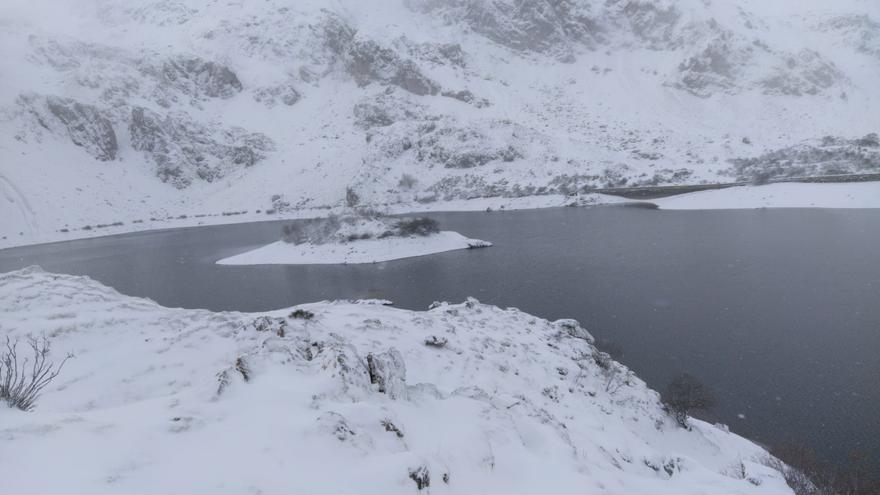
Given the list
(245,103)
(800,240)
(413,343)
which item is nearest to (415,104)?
(245,103)

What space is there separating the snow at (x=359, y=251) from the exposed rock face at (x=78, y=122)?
96.9 meters

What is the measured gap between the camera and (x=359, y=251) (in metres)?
60.7

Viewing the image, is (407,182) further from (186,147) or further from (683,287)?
(683,287)

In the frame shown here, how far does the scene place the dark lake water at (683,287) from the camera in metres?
20.8

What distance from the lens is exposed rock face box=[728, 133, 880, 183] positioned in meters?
95.6

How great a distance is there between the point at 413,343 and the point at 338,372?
9941 mm

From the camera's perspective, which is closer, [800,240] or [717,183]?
[800,240]

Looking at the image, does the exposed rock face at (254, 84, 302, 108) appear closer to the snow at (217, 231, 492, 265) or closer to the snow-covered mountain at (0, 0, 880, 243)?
the snow-covered mountain at (0, 0, 880, 243)

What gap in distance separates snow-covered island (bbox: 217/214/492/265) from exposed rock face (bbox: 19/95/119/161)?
96.7 meters

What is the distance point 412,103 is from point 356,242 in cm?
10133

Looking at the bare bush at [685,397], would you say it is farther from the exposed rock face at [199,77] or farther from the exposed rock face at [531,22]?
the exposed rock face at [531,22]

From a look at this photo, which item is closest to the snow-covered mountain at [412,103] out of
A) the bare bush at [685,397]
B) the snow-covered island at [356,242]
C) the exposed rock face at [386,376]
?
the snow-covered island at [356,242]

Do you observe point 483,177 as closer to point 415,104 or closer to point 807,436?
point 415,104

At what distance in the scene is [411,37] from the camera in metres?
182
